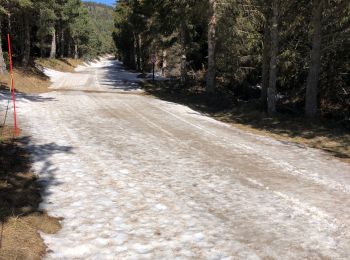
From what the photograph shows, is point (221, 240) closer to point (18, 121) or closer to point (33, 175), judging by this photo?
point (33, 175)

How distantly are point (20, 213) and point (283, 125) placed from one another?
1141 centimetres

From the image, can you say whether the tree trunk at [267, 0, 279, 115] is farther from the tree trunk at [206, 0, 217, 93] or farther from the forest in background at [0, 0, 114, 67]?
the forest in background at [0, 0, 114, 67]

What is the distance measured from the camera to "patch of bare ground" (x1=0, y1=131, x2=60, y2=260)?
5.25m

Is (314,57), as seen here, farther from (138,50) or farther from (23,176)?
(138,50)

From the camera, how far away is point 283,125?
15.9 meters

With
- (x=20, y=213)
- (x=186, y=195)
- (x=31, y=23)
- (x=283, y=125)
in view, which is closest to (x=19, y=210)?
(x=20, y=213)

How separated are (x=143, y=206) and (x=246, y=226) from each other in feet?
5.66

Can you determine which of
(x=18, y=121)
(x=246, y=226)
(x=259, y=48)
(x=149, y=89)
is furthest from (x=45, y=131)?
(x=149, y=89)

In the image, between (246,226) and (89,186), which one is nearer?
(246,226)

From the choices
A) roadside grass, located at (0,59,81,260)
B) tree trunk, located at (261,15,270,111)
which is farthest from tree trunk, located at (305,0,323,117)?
roadside grass, located at (0,59,81,260)

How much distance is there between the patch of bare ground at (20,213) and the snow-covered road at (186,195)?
0.68ft

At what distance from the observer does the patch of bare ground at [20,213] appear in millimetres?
5246

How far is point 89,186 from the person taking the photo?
26.0ft

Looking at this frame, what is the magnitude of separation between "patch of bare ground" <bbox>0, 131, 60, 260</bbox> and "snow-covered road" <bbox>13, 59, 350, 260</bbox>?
8.2 inches
